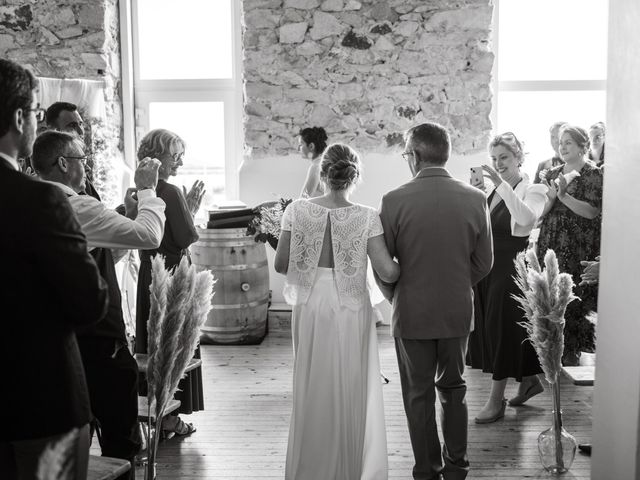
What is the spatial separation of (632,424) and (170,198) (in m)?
2.34

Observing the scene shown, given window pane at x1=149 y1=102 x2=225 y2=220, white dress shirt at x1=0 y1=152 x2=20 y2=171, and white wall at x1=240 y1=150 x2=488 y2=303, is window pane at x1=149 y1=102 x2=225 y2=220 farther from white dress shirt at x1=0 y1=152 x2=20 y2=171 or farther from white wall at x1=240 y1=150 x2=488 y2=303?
white dress shirt at x1=0 y1=152 x2=20 y2=171

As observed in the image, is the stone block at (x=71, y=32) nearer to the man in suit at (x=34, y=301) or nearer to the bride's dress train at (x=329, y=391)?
the bride's dress train at (x=329, y=391)

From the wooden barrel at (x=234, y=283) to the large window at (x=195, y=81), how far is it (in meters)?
1.31

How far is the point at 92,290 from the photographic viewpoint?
162 cm

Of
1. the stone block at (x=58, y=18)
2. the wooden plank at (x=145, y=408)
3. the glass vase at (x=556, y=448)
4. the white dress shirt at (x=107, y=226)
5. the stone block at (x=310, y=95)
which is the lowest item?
the glass vase at (x=556, y=448)

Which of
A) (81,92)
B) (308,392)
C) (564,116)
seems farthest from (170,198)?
(564,116)

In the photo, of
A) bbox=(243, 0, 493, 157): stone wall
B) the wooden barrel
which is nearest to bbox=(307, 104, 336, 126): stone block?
bbox=(243, 0, 493, 157): stone wall

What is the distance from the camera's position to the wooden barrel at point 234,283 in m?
5.65

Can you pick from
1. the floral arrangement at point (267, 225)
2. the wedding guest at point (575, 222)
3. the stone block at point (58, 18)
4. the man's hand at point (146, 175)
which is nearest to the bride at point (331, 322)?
the man's hand at point (146, 175)

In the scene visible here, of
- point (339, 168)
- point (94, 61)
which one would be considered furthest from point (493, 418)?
point (94, 61)

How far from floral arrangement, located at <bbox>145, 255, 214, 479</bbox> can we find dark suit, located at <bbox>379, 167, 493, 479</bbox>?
2.75 feet

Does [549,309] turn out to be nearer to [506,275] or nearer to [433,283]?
[433,283]

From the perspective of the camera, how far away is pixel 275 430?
13.3ft

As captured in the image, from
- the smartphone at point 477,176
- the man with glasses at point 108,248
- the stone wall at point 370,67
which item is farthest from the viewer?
the stone wall at point 370,67
